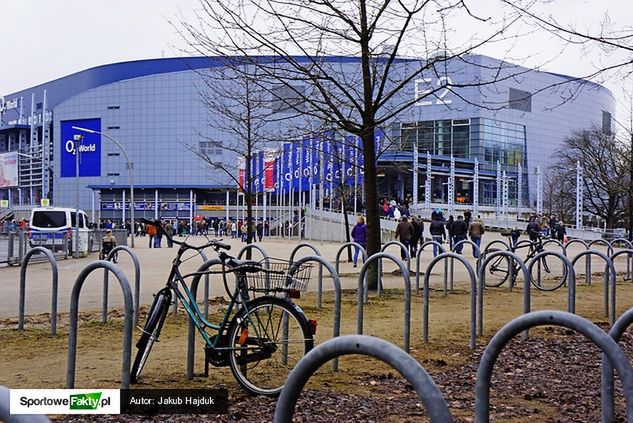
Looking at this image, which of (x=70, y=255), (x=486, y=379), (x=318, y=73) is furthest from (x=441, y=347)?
(x=70, y=255)

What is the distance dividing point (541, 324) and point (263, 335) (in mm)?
2722

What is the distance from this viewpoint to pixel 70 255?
1142 inches

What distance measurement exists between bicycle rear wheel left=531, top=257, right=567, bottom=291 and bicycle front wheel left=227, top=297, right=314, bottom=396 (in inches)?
362

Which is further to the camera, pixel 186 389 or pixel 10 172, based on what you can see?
pixel 10 172

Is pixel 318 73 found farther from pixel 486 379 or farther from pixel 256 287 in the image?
pixel 486 379

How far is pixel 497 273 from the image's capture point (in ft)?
51.4

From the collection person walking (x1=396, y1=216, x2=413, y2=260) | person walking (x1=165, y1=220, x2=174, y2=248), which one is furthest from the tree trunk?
person walking (x1=396, y1=216, x2=413, y2=260)

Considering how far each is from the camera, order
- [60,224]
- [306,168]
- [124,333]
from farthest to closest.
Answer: [306,168]
[60,224]
[124,333]

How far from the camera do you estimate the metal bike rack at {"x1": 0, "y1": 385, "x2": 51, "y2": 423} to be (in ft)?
6.22

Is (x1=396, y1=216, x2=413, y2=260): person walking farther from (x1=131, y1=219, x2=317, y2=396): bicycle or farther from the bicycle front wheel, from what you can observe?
the bicycle front wheel

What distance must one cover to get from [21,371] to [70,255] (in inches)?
927

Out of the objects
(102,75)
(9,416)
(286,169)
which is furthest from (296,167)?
(102,75)

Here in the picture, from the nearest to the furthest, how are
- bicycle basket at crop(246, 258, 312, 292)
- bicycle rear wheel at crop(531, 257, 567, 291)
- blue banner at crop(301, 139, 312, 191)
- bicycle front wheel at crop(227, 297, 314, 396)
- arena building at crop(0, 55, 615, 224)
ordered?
bicycle front wheel at crop(227, 297, 314, 396)
bicycle basket at crop(246, 258, 312, 292)
bicycle rear wheel at crop(531, 257, 567, 291)
blue banner at crop(301, 139, 312, 191)
arena building at crop(0, 55, 615, 224)

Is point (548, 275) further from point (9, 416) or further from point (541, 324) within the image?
point (9, 416)
